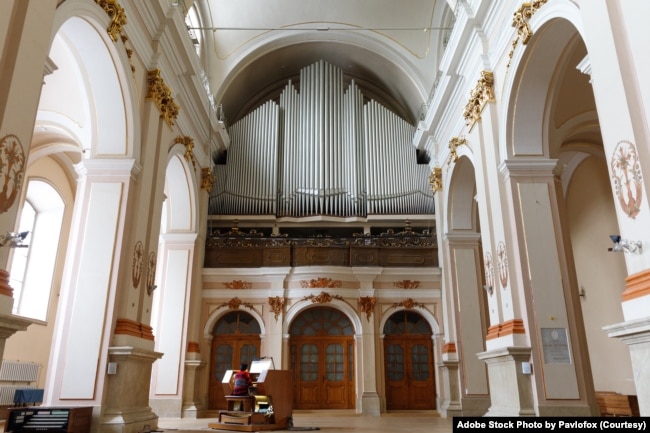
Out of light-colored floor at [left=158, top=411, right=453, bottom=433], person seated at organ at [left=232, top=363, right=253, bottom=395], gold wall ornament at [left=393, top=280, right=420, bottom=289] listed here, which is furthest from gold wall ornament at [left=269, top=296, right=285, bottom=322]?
person seated at organ at [left=232, top=363, right=253, bottom=395]

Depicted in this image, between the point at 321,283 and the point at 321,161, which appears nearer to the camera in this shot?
the point at 321,283

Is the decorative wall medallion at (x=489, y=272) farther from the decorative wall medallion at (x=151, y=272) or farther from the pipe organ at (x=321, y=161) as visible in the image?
the decorative wall medallion at (x=151, y=272)

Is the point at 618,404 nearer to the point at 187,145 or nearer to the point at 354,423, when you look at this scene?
the point at 354,423

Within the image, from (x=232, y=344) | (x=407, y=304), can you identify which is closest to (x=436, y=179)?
(x=407, y=304)

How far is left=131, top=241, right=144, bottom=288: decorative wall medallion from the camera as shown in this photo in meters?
8.15

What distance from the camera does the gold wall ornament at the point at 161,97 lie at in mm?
8852

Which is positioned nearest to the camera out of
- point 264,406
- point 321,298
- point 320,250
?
point 264,406

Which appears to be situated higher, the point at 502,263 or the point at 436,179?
the point at 436,179

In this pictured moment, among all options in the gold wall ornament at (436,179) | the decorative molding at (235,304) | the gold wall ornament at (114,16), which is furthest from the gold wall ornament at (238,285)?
the gold wall ornament at (114,16)

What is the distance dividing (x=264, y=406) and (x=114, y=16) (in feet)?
20.5

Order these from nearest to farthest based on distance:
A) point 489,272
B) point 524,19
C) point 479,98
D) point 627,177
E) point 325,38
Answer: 1. point 627,177
2. point 524,19
3. point 489,272
4. point 479,98
5. point 325,38

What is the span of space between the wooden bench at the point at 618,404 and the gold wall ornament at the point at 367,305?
5058 mm

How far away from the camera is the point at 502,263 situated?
8.09 metres

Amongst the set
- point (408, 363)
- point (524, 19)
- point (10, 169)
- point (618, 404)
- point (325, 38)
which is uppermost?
point (325, 38)
